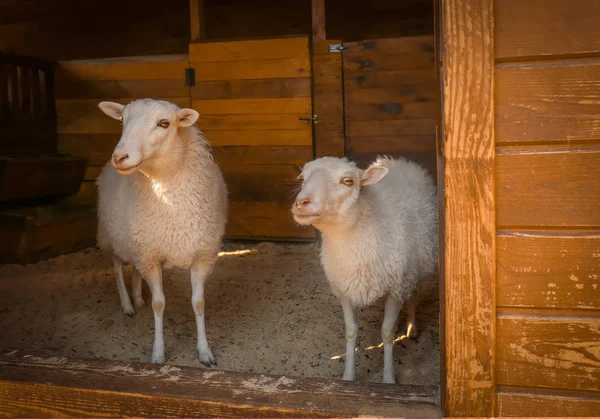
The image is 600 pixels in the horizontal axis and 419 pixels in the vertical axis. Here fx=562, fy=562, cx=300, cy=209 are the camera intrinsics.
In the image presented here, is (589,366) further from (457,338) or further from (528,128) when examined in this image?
(528,128)

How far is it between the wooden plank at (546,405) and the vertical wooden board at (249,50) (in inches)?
221

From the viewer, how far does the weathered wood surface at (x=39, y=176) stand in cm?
585

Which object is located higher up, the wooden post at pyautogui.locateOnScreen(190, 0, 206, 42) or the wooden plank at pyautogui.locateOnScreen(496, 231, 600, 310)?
the wooden post at pyautogui.locateOnScreen(190, 0, 206, 42)

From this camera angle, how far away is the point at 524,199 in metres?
1.82

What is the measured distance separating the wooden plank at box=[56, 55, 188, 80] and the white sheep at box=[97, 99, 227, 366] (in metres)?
3.39

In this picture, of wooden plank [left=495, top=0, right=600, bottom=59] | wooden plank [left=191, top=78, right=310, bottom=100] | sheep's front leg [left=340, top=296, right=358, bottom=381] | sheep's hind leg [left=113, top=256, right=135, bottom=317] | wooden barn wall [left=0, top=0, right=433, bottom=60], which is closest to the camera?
wooden plank [left=495, top=0, right=600, bottom=59]

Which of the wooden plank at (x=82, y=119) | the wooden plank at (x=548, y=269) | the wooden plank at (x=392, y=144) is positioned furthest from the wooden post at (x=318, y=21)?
the wooden plank at (x=548, y=269)

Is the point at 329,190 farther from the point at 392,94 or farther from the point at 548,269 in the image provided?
the point at 392,94

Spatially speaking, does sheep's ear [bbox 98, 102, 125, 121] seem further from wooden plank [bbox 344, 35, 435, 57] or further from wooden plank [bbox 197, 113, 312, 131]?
wooden plank [bbox 344, 35, 435, 57]

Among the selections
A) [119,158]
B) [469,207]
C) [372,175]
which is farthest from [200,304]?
[469,207]

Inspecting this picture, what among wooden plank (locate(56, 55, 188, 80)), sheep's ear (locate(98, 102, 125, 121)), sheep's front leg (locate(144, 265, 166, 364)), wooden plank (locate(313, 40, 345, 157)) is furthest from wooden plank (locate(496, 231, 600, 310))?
wooden plank (locate(56, 55, 188, 80))

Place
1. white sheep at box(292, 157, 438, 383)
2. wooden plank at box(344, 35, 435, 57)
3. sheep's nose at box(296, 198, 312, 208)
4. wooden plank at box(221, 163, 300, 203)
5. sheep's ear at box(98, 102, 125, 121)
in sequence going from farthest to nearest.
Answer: wooden plank at box(221, 163, 300, 203) < wooden plank at box(344, 35, 435, 57) < sheep's ear at box(98, 102, 125, 121) < white sheep at box(292, 157, 438, 383) < sheep's nose at box(296, 198, 312, 208)

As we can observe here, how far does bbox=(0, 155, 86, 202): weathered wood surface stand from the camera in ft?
19.2

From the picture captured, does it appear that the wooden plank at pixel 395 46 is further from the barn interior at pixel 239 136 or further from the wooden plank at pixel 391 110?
the wooden plank at pixel 391 110
